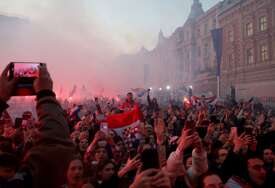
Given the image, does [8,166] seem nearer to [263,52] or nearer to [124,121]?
[124,121]

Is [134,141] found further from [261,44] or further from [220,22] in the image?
[220,22]

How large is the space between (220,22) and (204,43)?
9.85 meters

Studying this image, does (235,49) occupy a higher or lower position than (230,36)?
lower

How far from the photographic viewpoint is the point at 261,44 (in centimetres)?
3703

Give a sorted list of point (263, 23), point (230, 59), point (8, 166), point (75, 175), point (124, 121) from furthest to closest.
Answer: point (230, 59) < point (263, 23) < point (124, 121) < point (75, 175) < point (8, 166)

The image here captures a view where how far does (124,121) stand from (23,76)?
690cm

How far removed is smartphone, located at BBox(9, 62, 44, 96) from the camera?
1.88m

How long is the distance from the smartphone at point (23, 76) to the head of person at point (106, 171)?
2178 mm

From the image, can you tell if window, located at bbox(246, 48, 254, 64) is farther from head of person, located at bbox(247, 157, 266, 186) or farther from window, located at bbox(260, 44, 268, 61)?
head of person, located at bbox(247, 157, 266, 186)

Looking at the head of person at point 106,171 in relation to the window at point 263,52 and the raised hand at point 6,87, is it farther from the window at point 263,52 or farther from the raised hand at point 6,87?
the window at point 263,52

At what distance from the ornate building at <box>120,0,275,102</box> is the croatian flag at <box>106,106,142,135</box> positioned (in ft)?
89.0

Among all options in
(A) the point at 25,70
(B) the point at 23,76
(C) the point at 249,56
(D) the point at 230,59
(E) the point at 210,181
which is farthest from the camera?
(D) the point at 230,59

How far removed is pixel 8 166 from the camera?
7.31 ft

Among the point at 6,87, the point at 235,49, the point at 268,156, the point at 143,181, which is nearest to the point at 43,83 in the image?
the point at 6,87
